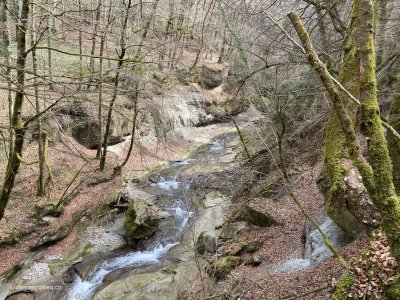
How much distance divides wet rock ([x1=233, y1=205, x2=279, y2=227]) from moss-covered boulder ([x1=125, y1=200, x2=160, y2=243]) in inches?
111

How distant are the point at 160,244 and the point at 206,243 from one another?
5.88 feet

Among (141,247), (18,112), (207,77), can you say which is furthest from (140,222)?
(207,77)

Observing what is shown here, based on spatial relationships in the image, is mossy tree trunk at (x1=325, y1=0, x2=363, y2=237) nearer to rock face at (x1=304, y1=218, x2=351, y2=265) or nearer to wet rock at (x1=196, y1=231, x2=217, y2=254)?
rock face at (x1=304, y1=218, x2=351, y2=265)

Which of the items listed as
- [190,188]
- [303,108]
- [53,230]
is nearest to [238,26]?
[303,108]

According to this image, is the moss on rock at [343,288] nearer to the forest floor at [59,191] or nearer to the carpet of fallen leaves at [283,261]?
the carpet of fallen leaves at [283,261]

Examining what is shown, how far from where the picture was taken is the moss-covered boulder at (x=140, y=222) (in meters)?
11.3

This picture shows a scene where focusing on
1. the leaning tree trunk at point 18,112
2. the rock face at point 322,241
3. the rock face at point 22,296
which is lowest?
the rock face at point 22,296

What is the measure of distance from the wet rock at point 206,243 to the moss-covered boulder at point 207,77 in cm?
1894

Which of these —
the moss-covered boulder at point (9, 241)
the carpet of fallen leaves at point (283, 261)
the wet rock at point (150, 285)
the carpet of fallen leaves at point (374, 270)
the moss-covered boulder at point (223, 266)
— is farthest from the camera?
the moss-covered boulder at point (9, 241)

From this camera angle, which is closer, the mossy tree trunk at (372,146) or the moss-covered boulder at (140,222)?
the mossy tree trunk at (372,146)

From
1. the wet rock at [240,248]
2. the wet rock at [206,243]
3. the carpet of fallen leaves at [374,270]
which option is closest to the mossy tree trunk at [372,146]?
the carpet of fallen leaves at [374,270]

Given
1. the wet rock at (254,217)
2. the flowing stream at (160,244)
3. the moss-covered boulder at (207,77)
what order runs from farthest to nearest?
the moss-covered boulder at (207,77) < the wet rock at (254,217) < the flowing stream at (160,244)

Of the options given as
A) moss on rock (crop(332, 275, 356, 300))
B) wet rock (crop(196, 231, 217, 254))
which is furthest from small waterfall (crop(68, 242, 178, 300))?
moss on rock (crop(332, 275, 356, 300))

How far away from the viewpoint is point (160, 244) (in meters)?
11.2
